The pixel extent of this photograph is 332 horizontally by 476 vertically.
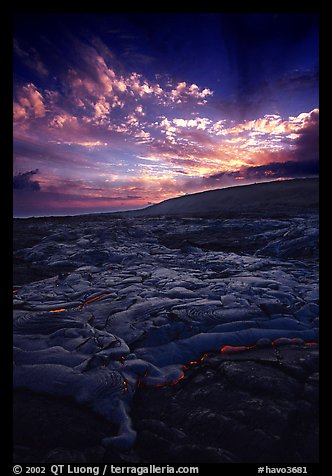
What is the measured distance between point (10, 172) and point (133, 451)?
6.34 feet

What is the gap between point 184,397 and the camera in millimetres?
1826

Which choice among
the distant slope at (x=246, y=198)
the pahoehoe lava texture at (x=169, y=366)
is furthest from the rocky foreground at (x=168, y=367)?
the distant slope at (x=246, y=198)

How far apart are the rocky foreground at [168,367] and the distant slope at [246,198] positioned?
24.5 m

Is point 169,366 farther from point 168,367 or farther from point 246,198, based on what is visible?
point 246,198

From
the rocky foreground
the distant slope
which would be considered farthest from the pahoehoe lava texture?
the distant slope

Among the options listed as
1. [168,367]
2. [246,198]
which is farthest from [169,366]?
[246,198]

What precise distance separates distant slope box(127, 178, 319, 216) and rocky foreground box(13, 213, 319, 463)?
80.4 feet

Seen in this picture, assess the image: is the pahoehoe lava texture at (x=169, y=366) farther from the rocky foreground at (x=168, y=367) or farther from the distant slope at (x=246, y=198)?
the distant slope at (x=246, y=198)

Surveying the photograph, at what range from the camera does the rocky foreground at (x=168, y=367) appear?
1494 millimetres

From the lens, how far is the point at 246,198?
4034cm

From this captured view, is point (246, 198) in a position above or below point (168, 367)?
above

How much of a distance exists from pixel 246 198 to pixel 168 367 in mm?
41230

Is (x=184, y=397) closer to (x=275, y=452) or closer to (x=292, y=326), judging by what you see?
(x=275, y=452)

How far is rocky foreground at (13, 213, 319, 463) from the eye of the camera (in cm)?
149
